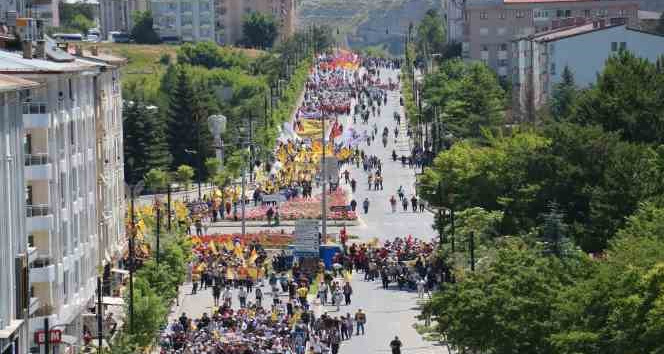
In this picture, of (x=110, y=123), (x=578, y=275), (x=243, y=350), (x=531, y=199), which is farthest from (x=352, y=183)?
(x=578, y=275)

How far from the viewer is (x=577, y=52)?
142750 mm

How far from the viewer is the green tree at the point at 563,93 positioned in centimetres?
12738

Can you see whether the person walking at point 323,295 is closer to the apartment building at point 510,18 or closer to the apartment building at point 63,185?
→ the apartment building at point 63,185

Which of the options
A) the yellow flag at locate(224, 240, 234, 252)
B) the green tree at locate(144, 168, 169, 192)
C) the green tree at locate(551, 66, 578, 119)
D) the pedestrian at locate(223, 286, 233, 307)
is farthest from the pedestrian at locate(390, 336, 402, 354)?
the green tree at locate(551, 66, 578, 119)

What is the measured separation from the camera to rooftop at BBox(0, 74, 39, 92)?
47750 millimetres

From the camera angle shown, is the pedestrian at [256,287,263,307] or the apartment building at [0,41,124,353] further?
the pedestrian at [256,287,263,307]

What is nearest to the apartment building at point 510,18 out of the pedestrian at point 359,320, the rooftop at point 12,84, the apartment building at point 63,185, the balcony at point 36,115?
the apartment building at point 63,185

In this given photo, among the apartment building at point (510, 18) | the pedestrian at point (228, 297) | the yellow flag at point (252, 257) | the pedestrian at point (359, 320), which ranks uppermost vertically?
the apartment building at point (510, 18)

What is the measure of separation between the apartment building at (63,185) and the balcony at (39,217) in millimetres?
28

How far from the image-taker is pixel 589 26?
150 m

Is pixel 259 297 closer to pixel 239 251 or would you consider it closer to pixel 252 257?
pixel 252 257

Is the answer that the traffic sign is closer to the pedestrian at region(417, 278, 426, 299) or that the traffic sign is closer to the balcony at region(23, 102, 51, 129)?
the balcony at region(23, 102, 51, 129)

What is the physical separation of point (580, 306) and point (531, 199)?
98.7 ft

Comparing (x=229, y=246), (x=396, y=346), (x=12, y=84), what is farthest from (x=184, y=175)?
(x=12, y=84)
